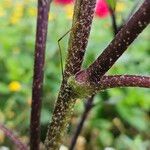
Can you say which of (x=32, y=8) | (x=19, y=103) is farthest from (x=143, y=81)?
(x=32, y=8)

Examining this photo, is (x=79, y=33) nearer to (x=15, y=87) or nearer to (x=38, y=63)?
(x=38, y=63)

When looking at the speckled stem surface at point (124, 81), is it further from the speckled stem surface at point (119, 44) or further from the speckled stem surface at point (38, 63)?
the speckled stem surface at point (38, 63)

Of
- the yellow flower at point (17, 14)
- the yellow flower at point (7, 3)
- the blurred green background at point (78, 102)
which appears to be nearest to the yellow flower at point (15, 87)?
the blurred green background at point (78, 102)

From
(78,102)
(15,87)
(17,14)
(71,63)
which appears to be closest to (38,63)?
(71,63)

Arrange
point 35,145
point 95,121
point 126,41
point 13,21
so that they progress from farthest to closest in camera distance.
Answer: point 13,21, point 95,121, point 35,145, point 126,41

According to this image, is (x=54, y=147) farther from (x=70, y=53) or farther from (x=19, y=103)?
(x=19, y=103)

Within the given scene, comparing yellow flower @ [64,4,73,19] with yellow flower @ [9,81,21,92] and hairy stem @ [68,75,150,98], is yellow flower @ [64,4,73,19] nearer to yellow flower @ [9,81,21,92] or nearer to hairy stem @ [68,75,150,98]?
yellow flower @ [9,81,21,92]
